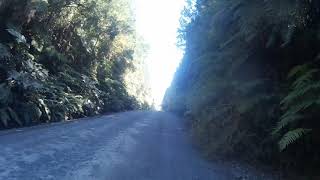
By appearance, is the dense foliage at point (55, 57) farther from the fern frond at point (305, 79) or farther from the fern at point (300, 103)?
the fern frond at point (305, 79)

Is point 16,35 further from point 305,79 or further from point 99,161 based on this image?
point 305,79

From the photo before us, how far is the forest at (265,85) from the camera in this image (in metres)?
6.20

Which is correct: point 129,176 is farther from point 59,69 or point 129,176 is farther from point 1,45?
point 59,69

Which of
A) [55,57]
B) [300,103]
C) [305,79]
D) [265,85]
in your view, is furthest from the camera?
[55,57]

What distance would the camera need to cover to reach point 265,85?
8.05 metres

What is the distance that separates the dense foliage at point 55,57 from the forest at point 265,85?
8.02m

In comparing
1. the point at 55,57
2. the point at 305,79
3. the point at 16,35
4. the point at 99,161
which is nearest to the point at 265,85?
the point at 305,79

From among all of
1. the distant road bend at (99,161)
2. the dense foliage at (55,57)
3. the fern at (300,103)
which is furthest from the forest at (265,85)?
the dense foliage at (55,57)

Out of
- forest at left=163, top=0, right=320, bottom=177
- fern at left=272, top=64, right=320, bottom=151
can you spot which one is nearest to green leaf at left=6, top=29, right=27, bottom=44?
forest at left=163, top=0, right=320, bottom=177

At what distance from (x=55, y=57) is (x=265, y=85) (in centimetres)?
1619

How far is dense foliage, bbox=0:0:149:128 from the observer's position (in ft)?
53.0

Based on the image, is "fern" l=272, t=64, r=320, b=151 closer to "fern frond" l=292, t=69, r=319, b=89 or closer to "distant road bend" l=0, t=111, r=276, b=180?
"fern frond" l=292, t=69, r=319, b=89

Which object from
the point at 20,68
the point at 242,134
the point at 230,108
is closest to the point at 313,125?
the point at 242,134

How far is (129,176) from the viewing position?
6.77 metres
